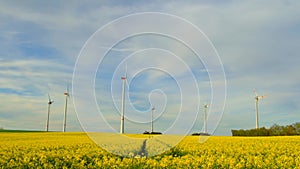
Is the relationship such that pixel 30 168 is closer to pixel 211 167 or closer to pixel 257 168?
pixel 211 167

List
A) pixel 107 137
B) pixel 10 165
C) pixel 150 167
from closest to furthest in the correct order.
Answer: pixel 150 167 → pixel 10 165 → pixel 107 137

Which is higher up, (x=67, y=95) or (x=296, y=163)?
Result: (x=67, y=95)

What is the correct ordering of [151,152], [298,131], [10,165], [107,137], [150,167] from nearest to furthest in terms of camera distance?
1. [150,167]
2. [10,165]
3. [151,152]
4. [107,137]
5. [298,131]

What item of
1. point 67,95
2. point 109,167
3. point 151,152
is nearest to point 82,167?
point 109,167

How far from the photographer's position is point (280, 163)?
10.7 metres

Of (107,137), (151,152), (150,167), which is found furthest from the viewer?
(107,137)

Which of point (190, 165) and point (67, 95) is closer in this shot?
point (190, 165)

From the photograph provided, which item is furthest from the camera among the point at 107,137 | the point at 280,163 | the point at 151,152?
the point at 107,137

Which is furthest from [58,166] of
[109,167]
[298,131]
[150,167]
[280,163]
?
[298,131]

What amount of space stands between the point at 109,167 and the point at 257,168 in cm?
424

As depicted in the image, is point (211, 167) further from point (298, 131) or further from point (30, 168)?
point (298, 131)

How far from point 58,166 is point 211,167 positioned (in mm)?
4426

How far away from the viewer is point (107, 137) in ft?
54.4

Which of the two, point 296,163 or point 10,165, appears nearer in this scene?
point 10,165
